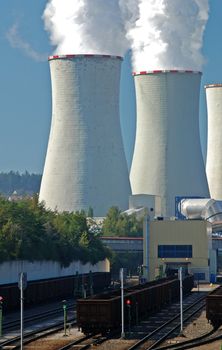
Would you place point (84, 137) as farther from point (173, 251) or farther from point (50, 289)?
point (50, 289)

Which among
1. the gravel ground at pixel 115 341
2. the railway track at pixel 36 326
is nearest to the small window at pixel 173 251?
the railway track at pixel 36 326

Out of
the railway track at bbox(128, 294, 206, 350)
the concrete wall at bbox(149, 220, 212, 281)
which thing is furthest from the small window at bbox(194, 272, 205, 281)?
the railway track at bbox(128, 294, 206, 350)

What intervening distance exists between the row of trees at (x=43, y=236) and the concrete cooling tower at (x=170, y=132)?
11.8 meters

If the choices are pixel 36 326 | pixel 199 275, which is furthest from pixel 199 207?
pixel 36 326

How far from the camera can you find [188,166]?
75.5m

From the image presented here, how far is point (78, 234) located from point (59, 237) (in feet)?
29.1

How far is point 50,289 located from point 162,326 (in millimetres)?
12016

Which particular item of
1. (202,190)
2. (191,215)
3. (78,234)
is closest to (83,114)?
(78,234)

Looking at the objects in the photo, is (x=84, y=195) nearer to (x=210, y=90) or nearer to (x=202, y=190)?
(x=202, y=190)

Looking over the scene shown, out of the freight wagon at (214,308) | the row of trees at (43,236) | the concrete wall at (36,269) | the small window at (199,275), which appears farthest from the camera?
the small window at (199,275)

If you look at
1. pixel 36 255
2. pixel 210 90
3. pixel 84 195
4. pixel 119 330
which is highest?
pixel 210 90

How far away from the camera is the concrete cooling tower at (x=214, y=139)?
8688 cm

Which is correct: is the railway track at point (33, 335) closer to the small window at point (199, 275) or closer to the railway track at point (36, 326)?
the railway track at point (36, 326)

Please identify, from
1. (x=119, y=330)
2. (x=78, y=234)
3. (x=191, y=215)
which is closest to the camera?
(x=119, y=330)
